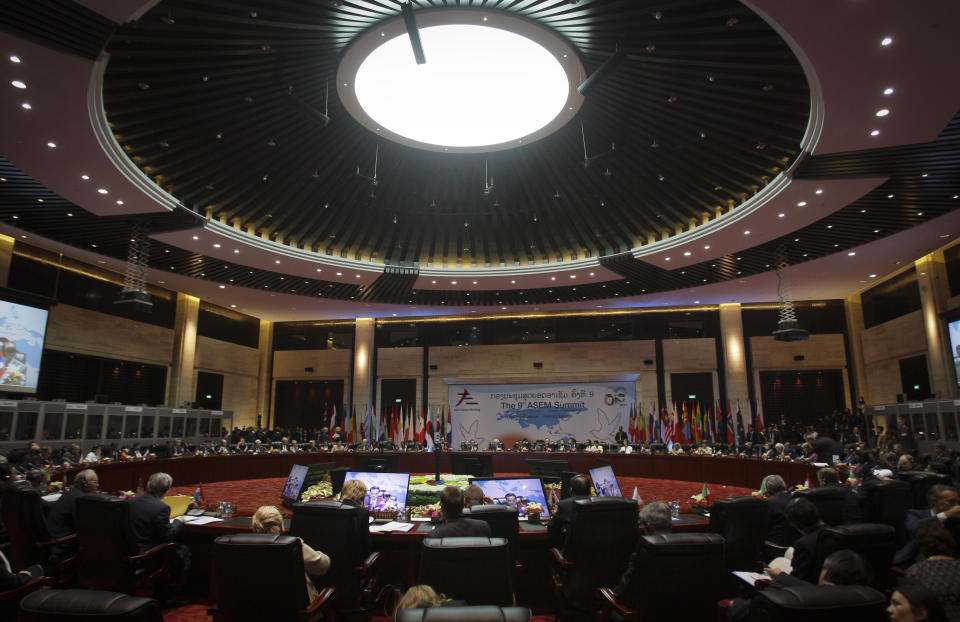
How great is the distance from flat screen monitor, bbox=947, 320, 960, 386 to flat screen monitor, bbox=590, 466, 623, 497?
37.4ft

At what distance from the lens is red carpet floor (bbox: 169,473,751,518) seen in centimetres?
911

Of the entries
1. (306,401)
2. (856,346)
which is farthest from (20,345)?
(856,346)

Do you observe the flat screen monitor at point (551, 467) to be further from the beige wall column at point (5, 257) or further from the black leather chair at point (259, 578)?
the beige wall column at point (5, 257)


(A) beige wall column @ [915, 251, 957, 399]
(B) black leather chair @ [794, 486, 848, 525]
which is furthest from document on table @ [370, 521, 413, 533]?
(A) beige wall column @ [915, 251, 957, 399]

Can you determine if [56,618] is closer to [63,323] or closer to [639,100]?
[639,100]

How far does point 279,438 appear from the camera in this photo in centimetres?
1784

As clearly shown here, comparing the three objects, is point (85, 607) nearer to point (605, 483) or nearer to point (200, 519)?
point (200, 519)

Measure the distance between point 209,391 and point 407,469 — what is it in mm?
8887

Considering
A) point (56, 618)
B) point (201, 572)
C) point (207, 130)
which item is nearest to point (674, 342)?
point (207, 130)

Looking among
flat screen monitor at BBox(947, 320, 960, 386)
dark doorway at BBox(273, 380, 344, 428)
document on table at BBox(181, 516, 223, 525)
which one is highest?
flat screen monitor at BBox(947, 320, 960, 386)

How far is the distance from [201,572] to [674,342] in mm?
17192

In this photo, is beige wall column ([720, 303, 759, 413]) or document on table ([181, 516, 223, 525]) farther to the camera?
beige wall column ([720, 303, 759, 413])

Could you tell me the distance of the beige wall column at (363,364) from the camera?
67.8 feet

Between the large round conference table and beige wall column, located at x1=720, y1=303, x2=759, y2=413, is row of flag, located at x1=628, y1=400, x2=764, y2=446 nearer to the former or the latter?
beige wall column, located at x1=720, y1=303, x2=759, y2=413
